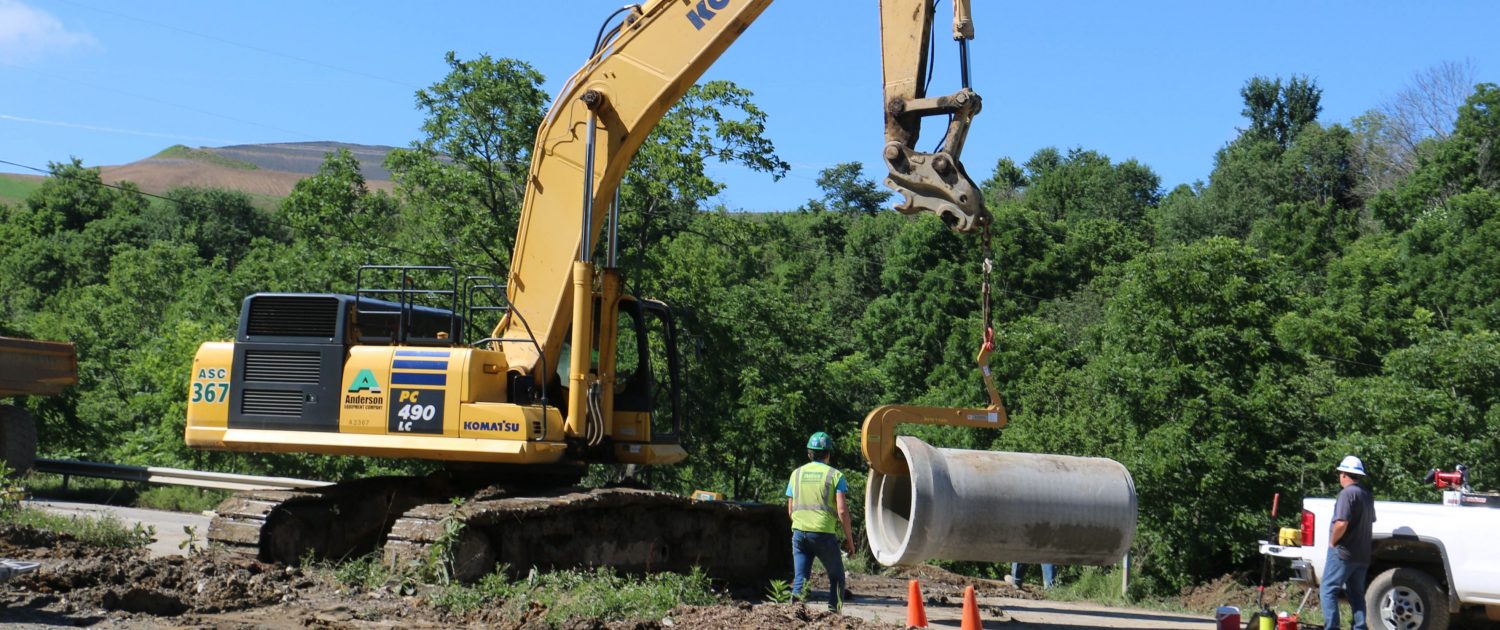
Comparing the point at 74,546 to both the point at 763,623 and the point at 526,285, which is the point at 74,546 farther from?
the point at 763,623

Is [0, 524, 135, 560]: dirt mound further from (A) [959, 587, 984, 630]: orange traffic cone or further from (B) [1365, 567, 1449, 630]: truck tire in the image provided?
(B) [1365, 567, 1449, 630]: truck tire

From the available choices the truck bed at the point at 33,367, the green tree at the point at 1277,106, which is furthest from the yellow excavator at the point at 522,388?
the green tree at the point at 1277,106

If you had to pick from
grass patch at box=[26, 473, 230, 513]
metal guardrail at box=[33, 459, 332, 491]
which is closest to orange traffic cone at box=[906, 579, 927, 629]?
metal guardrail at box=[33, 459, 332, 491]

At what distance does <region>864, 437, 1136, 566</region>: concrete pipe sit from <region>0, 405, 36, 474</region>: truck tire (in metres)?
14.0

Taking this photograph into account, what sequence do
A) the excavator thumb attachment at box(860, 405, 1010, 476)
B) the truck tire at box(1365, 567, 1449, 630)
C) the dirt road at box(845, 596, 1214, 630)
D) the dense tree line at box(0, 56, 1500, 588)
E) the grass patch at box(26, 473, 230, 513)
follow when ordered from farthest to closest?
the dense tree line at box(0, 56, 1500, 588) → the grass patch at box(26, 473, 230, 513) → the truck tire at box(1365, 567, 1449, 630) → the dirt road at box(845, 596, 1214, 630) → the excavator thumb attachment at box(860, 405, 1010, 476)

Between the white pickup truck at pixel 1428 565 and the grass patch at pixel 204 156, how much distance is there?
105564 mm

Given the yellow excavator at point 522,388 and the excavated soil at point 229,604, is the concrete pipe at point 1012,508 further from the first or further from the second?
the excavated soil at point 229,604

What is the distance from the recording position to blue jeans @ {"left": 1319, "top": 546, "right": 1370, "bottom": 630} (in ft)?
35.2

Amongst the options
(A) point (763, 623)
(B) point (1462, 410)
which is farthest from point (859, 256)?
(A) point (763, 623)

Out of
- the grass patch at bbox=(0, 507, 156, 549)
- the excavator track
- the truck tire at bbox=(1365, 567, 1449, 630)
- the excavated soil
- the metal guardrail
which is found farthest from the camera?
the metal guardrail

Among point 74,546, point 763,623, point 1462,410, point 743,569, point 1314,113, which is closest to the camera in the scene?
point 763,623

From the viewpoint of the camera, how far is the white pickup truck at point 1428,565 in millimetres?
11828

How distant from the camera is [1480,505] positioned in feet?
40.8

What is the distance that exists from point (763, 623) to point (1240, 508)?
61.5 ft
